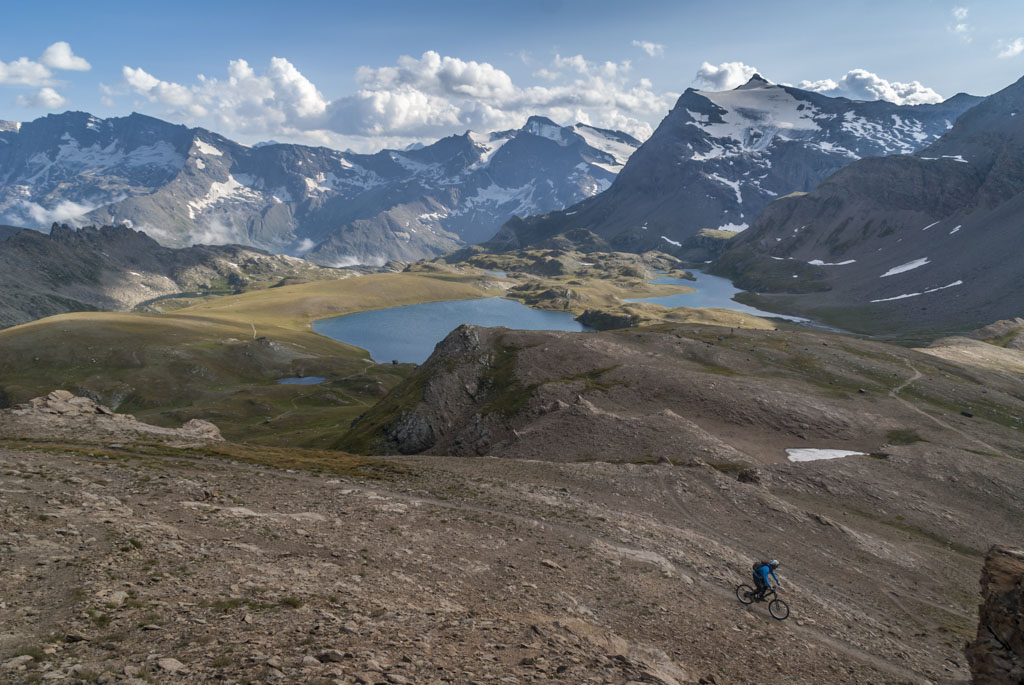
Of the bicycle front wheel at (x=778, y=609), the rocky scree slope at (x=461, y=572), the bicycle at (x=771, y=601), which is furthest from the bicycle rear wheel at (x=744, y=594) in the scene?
the bicycle front wheel at (x=778, y=609)

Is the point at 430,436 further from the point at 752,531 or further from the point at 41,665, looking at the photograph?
the point at 41,665

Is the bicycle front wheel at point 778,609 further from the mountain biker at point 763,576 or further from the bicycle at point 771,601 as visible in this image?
the mountain biker at point 763,576

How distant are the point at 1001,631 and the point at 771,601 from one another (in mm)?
9603

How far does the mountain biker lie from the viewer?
96.8 feet

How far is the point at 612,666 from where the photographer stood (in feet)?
63.8

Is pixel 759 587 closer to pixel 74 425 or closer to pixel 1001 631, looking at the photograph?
pixel 1001 631

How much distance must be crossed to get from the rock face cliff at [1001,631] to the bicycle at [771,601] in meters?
7.82

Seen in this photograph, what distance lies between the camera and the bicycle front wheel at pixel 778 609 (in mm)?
29031

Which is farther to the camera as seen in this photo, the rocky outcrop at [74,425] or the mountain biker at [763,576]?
the rocky outcrop at [74,425]

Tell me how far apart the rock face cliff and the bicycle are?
7818 mm

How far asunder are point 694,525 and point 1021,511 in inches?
1572

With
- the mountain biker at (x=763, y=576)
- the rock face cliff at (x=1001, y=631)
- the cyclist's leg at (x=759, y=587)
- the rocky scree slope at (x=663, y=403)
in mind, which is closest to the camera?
the rock face cliff at (x=1001, y=631)

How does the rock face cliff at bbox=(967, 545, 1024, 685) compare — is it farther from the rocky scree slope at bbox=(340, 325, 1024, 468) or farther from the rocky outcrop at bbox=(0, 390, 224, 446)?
the rocky outcrop at bbox=(0, 390, 224, 446)

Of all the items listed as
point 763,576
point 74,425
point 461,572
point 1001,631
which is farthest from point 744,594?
point 74,425
